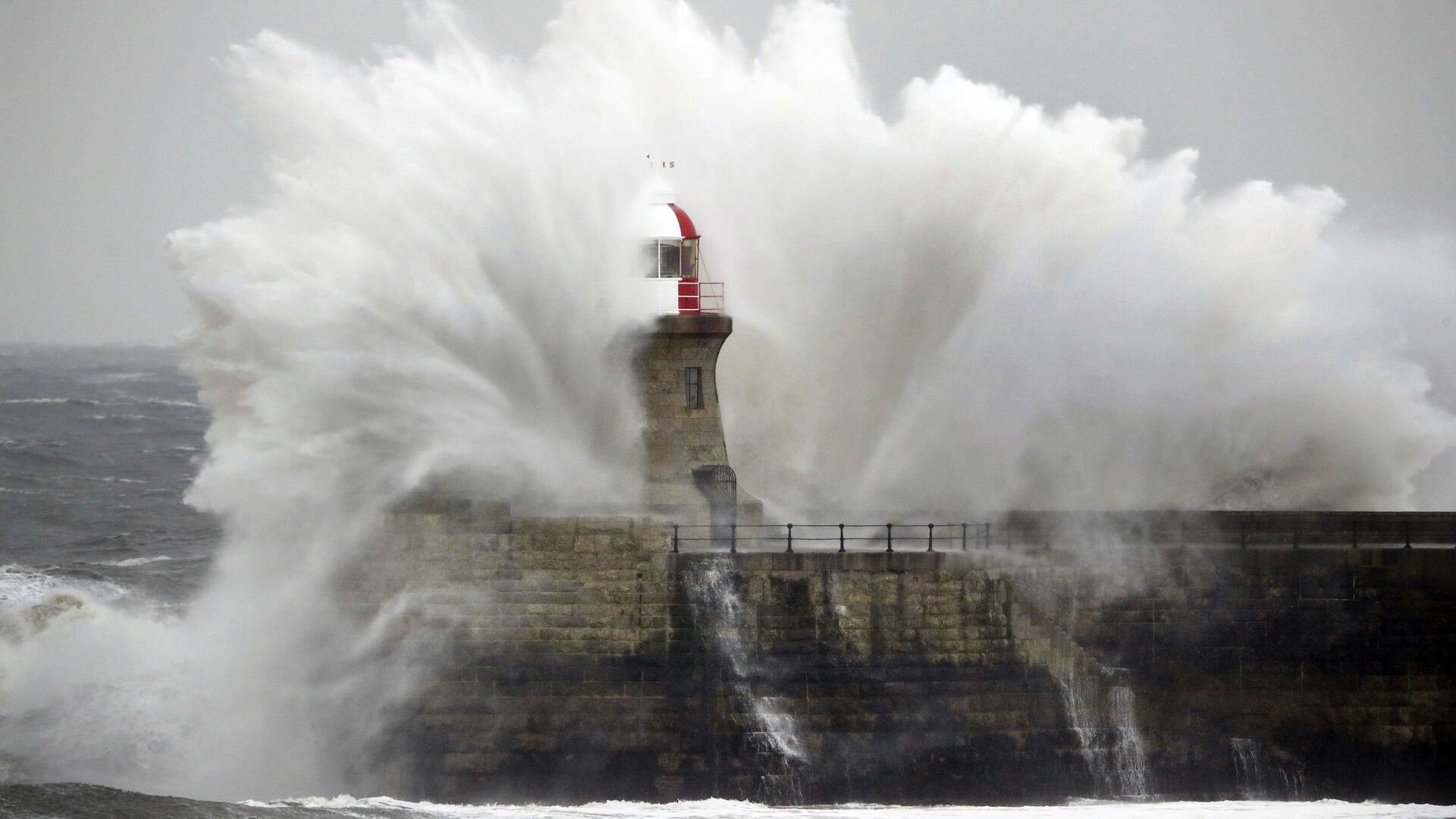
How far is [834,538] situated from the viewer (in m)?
21.3

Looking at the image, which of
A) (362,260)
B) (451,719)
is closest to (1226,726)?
(451,719)

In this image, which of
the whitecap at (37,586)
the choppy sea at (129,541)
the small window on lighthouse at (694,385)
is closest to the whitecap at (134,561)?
the choppy sea at (129,541)

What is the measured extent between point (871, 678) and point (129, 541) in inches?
681

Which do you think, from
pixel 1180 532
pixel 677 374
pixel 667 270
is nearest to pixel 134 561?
pixel 677 374

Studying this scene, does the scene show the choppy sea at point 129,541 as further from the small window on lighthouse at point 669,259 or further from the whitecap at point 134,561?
the small window on lighthouse at point 669,259

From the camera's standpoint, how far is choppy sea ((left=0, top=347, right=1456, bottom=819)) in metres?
19.4

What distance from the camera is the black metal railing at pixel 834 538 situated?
20.8m

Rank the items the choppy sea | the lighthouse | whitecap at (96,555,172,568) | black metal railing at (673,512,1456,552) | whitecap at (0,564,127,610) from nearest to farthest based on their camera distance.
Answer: the choppy sea < black metal railing at (673,512,1456,552) < the lighthouse < whitecap at (0,564,127,610) < whitecap at (96,555,172,568)

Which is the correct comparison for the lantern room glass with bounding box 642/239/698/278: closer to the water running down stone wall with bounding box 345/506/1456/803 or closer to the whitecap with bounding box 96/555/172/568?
the water running down stone wall with bounding box 345/506/1456/803

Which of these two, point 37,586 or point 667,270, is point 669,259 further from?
point 37,586

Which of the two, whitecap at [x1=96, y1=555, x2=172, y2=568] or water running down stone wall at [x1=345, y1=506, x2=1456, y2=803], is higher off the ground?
whitecap at [x1=96, y1=555, x2=172, y2=568]

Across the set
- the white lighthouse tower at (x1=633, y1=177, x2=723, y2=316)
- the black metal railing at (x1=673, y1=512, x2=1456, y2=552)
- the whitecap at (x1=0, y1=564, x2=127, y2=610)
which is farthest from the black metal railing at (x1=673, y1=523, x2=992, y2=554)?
the whitecap at (x1=0, y1=564, x2=127, y2=610)

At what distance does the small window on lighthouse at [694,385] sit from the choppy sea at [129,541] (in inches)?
173

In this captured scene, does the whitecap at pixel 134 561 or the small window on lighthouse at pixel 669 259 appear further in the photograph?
the whitecap at pixel 134 561
